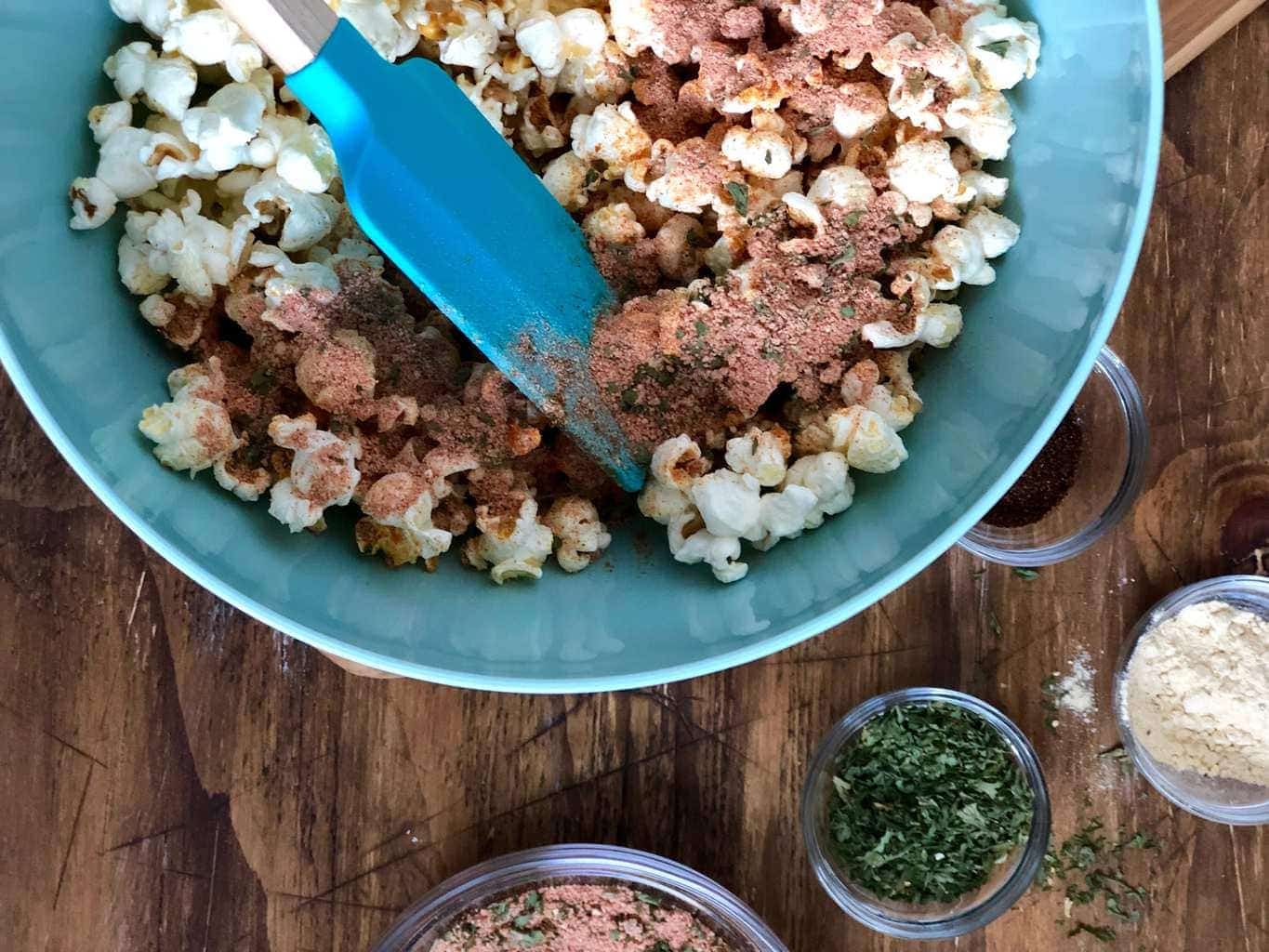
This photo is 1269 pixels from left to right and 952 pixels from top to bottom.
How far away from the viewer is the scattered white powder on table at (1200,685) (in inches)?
56.3

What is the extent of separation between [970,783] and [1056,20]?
92 cm

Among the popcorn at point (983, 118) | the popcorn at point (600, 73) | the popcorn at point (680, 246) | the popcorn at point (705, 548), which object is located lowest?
the popcorn at point (705, 548)

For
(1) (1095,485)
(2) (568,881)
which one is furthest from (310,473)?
(1) (1095,485)

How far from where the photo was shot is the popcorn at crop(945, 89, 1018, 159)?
1.14 meters

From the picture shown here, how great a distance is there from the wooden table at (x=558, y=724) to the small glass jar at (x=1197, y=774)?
0.03m

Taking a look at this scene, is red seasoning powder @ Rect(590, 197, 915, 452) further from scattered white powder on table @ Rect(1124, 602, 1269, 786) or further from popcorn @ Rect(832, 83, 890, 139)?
scattered white powder on table @ Rect(1124, 602, 1269, 786)

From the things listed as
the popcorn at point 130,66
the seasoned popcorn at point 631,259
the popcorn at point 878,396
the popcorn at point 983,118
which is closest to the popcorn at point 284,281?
the seasoned popcorn at point 631,259

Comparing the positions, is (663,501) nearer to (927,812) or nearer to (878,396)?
(878,396)

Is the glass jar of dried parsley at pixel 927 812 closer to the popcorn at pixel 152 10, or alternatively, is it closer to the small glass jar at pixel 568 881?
the small glass jar at pixel 568 881

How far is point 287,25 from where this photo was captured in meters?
0.93

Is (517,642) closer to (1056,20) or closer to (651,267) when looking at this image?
(651,267)

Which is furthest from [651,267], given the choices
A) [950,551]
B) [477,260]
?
[950,551]

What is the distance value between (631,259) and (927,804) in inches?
31.5

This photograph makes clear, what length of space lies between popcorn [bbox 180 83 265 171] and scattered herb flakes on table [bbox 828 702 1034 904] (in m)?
1.01
